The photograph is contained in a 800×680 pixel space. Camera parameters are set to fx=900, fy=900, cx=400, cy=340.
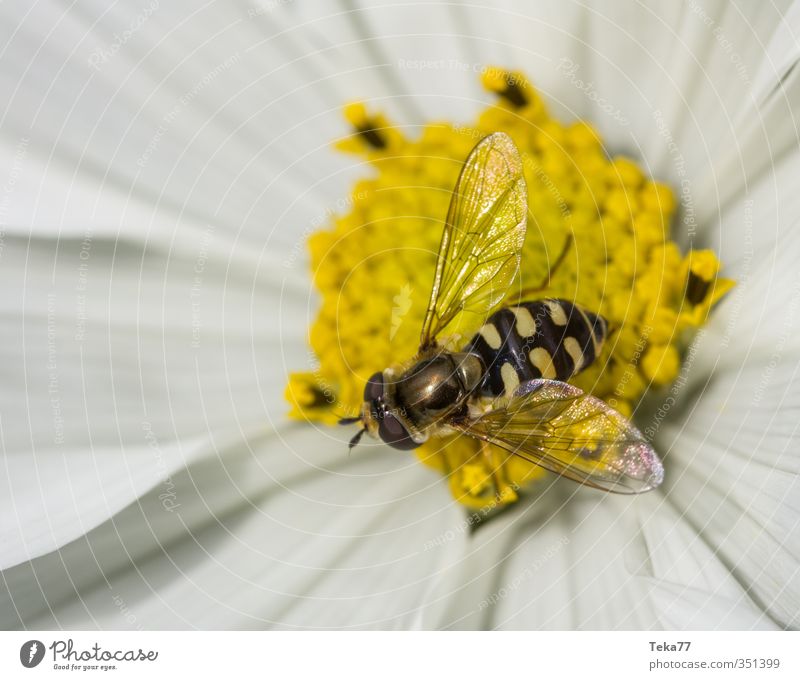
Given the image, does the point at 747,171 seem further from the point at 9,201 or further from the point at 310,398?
the point at 9,201

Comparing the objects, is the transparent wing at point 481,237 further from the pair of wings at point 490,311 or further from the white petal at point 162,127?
the white petal at point 162,127

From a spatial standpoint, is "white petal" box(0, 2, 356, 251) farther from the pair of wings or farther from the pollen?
the pair of wings

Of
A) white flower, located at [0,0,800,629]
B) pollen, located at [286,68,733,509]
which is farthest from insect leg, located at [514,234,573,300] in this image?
white flower, located at [0,0,800,629]
